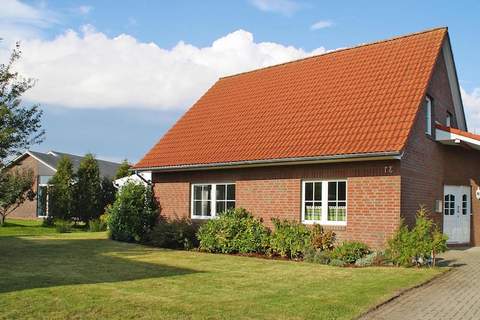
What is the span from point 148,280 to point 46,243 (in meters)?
9.94

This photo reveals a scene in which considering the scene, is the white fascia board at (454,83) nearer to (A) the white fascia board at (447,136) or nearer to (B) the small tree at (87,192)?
(A) the white fascia board at (447,136)

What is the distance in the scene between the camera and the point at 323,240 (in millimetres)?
15031

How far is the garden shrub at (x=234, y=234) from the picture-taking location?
16344 mm

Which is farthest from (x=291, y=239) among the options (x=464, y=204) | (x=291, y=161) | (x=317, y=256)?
(x=464, y=204)

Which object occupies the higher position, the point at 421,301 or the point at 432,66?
the point at 432,66

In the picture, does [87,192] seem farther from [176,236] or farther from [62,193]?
[176,236]

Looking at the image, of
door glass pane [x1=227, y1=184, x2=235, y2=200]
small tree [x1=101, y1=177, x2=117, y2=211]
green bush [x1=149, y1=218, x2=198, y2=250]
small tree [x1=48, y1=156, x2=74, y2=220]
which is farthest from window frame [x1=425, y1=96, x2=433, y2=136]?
small tree [x1=48, y1=156, x2=74, y2=220]

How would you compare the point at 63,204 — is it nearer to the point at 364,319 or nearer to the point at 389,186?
the point at 389,186

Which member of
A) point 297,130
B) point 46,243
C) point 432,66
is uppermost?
point 432,66

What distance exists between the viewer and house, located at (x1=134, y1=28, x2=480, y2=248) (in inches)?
576

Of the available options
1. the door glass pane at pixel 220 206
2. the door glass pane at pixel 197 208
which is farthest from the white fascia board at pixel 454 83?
the door glass pane at pixel 197 208

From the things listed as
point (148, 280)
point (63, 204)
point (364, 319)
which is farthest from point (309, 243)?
point (63, 204)

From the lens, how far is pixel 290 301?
8.82 metres

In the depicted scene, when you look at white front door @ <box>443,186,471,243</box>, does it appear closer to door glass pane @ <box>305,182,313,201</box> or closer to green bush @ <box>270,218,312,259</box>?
door glass pane @ <box>305,182,313,201</box>
